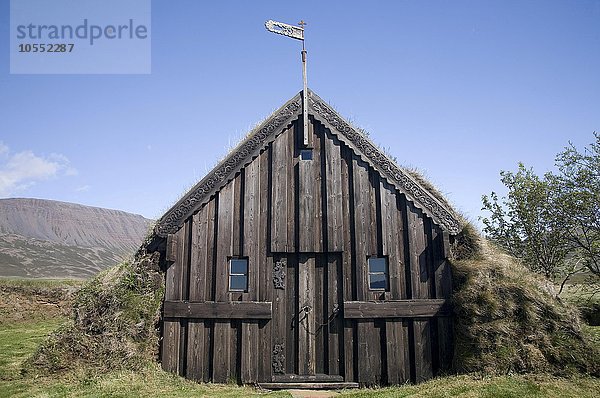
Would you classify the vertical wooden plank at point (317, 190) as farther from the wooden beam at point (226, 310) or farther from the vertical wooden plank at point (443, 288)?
the vertical wooden plank at point (443, 288)

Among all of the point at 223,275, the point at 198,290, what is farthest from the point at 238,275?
the point at 198,290

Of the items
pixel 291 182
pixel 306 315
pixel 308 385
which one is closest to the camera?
pixel 308 385

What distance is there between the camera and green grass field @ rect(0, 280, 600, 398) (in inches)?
364

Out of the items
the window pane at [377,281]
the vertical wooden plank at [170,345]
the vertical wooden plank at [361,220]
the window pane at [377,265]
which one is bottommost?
the vertical wooden plank at [170,345]

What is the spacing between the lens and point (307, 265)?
12.1m

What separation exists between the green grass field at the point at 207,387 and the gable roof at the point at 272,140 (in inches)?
158

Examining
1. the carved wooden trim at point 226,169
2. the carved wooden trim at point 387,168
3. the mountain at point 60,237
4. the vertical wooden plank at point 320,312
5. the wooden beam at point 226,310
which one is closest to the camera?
the vertical wooden plank at point 320,312

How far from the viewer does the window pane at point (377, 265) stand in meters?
12.1

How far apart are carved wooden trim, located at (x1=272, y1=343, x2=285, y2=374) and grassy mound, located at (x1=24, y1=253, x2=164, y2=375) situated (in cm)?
349

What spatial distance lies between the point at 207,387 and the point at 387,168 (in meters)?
8.00

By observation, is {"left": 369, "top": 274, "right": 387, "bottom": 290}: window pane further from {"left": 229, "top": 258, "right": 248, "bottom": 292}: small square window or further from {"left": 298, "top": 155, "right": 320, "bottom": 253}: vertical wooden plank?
{"left": 229, "top": 258, "right": 248, "bottom": 292}: small square window

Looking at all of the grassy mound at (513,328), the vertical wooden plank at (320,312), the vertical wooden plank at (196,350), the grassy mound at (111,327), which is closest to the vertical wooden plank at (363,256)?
the vertical wooden plank at (320,312)

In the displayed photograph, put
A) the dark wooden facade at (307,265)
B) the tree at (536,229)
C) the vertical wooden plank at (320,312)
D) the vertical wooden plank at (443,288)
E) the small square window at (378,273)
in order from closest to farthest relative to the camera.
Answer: the vertical wooden plank at (443,288)
the dark wooden facade at (307,265)
the vertical wooden plank at (320,312)
the small square window at (378,273)
the tree at (536,229)

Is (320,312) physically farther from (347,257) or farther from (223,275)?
(223,275)
